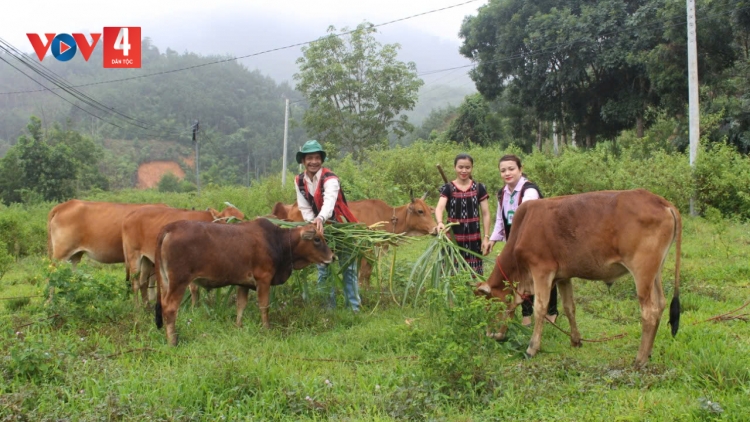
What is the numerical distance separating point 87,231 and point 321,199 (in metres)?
3.43

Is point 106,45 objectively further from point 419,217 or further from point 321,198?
point 321,198

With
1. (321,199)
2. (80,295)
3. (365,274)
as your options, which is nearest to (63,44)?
(365,274)

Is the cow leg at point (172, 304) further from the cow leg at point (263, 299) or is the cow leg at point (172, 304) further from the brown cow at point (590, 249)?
the brown cow at point (590, 249)

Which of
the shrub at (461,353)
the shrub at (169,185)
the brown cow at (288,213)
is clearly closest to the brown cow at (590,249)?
the shrub at (461,353)

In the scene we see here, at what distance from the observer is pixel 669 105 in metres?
19.0

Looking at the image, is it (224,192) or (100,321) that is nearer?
(100,321)

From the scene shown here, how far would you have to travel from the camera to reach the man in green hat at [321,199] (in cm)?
639

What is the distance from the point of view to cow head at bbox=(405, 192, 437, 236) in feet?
29.0

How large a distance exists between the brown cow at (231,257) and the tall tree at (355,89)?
2436cm

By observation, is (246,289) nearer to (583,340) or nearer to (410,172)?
(583,340)

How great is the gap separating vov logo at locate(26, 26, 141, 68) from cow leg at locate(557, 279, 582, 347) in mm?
13847

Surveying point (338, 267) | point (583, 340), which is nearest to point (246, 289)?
point (338, 267)

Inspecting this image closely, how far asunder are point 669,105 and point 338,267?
16.3 m

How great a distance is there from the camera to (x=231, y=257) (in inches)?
230
